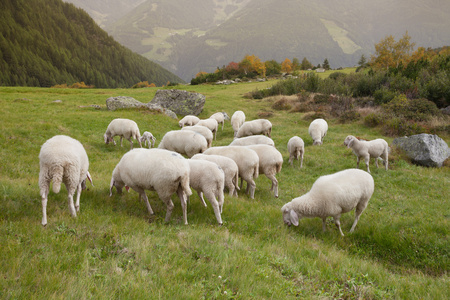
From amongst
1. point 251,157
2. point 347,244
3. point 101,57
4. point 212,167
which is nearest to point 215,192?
point 212,167

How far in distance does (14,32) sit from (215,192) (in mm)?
189225

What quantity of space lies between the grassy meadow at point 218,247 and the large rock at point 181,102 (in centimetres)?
1695

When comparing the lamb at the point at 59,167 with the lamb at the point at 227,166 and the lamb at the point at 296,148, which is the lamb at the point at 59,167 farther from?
the lamb at the point at 296,148

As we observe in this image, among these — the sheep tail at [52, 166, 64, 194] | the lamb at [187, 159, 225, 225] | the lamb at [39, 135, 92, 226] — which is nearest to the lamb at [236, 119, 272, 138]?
the lamb at [187, 159, 225, 225]

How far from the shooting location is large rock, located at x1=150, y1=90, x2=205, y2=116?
2642 centimetres

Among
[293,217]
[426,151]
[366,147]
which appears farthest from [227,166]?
[426,151]

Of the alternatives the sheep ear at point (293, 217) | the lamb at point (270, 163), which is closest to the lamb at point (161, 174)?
the sheep ear at point (293, 217)

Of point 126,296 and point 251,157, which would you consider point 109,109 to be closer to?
point 251,157

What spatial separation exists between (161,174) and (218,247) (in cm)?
232

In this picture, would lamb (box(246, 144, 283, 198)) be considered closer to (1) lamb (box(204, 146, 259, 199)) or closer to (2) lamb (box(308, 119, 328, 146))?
(1) lamb (box(204, 146, 259, 199))

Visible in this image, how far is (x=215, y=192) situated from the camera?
648cm

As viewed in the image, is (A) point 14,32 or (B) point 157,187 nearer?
(B) point 157,187

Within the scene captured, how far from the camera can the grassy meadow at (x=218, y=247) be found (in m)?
3.06

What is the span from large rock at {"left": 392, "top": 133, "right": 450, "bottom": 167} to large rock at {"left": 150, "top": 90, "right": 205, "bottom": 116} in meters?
19.6
